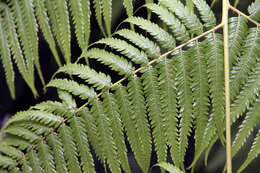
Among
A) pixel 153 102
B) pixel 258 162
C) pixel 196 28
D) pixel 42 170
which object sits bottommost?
pixel 258 162

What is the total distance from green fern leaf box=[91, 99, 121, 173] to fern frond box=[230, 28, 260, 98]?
1.17 feet

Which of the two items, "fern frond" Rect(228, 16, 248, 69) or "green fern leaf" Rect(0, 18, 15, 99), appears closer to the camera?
"fern frond" Rect(228, 16, 248, 69)

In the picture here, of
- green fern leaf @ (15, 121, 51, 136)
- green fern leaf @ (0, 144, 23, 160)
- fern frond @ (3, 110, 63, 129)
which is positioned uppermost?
fern frond @ (3, 110, 63, 129)

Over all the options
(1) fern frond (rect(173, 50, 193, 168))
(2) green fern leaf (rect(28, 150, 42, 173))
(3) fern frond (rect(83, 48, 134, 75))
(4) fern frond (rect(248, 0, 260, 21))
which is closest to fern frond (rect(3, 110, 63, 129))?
(2) green fern leaf (rect(28, 150, 42, 173))

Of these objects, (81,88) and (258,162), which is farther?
(258,162)

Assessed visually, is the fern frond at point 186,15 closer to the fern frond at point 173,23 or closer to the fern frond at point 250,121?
the fern frond at point 173,23

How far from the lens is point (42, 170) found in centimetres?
76

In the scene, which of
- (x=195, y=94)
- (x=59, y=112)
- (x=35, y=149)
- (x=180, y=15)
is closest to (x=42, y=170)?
(x=35, y=149)

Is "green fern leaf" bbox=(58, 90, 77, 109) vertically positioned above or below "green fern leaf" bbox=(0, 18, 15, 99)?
below

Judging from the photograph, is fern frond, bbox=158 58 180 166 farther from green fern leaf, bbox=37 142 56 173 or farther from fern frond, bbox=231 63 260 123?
green fern leaf, bbox=37 142 56 173

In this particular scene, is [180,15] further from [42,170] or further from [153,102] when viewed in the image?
[42,170]

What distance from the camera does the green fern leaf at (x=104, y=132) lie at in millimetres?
731

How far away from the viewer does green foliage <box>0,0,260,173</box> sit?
2.25 ft

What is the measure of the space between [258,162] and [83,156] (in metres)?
0.63
